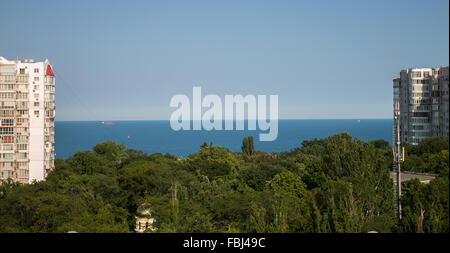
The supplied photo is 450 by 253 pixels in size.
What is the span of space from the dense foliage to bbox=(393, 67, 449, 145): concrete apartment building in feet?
15.5

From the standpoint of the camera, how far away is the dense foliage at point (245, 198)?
6.03 meters

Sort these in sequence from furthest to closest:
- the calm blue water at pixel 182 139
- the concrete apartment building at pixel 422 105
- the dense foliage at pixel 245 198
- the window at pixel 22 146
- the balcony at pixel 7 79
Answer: the calm blue water at pixel 182 139
the concrete apartment building at pixel 422 105
the balcony at pixel 7 79
the window at pixel 22 146
the dense foliage at pixel 245 198

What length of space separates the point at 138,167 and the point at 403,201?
825cm

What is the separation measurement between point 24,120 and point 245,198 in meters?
8.67

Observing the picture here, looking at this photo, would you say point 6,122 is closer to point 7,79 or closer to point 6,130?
point 6,130

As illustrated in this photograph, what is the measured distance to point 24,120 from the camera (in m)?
14.7

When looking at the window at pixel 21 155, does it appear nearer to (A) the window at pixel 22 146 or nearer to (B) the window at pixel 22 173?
(A) the window at pixel 22 146

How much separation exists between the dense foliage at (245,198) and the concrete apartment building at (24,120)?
1.03 m

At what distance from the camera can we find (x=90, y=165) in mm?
14898

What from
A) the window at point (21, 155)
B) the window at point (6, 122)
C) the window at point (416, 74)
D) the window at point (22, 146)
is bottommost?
the window at point (21, 155)

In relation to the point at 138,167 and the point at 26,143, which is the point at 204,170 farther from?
the point at 26,143

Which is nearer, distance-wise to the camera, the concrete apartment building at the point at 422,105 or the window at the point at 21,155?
the window at the point at 21,155

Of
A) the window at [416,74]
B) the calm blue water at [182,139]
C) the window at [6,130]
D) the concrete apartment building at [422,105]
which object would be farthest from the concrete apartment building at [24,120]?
the calm blue water at [182,139]

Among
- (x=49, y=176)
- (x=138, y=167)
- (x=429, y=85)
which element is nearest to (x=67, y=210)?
(x=138, y=167)
